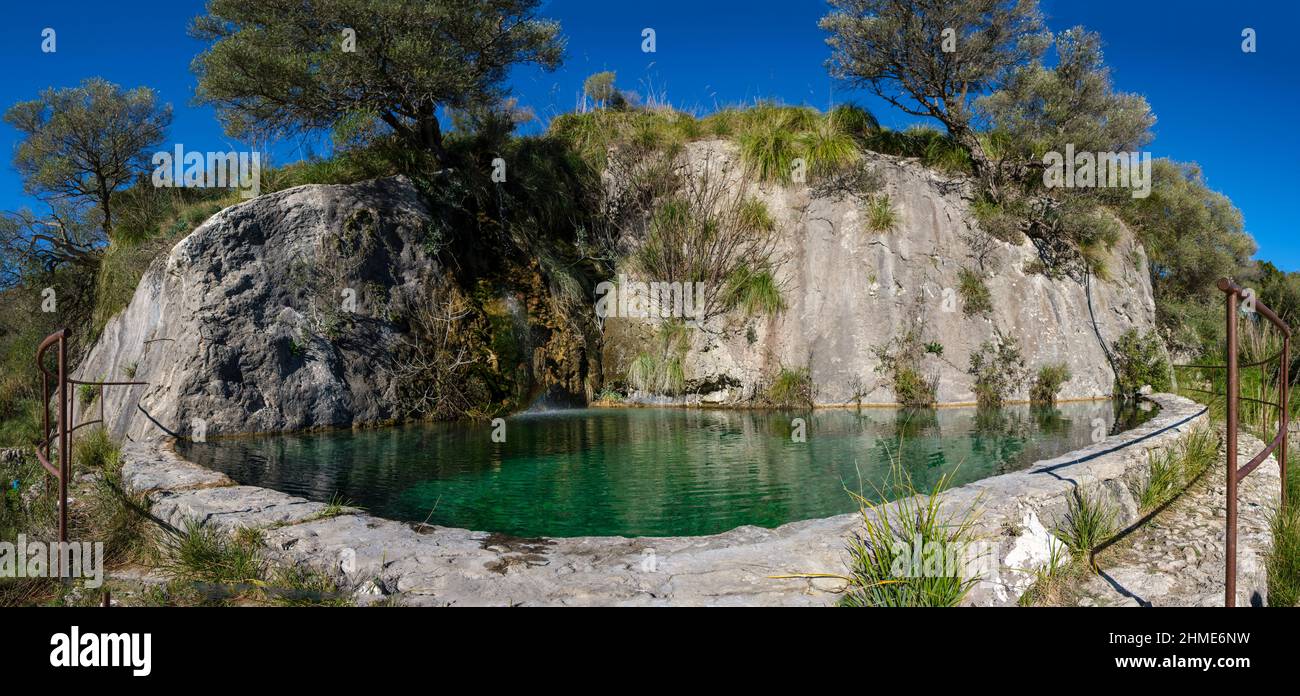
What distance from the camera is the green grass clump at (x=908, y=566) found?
2.87 meters

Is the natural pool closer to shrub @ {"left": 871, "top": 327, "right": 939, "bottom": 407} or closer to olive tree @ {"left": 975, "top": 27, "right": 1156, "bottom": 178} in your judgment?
shrub @ {"left": 871, "top": 327, "right": 939, "bottom": 407}

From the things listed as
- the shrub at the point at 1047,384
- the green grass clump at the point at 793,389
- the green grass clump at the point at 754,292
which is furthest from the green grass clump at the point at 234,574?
the shrub at the point at 1047,384

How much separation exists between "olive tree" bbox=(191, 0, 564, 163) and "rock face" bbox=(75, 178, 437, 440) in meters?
1.62

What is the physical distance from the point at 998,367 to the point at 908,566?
396 inches

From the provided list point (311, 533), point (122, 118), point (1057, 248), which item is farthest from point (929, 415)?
point (122, 118)

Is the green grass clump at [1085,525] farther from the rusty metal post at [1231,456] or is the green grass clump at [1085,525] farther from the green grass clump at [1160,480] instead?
the rusty metal post at [1231,456]

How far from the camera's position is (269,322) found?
943cm

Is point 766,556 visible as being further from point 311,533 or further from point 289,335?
point 289,335

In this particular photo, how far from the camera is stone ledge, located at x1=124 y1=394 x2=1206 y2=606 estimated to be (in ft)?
9.46

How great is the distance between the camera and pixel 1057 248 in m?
12.7

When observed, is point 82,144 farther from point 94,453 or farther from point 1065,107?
point 1065,107

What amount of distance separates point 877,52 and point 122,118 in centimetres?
1569

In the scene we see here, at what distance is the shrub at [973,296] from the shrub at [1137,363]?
249cm
